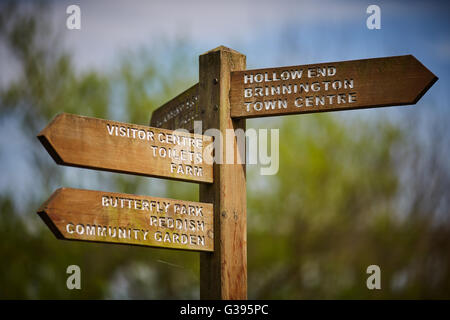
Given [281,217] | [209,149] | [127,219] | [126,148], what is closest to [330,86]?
[209,149]

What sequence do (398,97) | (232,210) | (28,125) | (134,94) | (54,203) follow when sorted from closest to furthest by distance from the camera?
(54,203), (398,97), (232,210), (28,125), (134,94)

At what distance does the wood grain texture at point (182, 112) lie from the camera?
2836 millimetres

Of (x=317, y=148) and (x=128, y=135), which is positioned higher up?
(x=317, y=148)

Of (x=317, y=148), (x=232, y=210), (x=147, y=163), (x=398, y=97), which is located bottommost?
(x=232, y=210)

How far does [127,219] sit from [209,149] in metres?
0.50

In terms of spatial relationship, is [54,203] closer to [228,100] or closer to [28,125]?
[228,100]

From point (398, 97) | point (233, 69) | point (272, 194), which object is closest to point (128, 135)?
point (233, 69)

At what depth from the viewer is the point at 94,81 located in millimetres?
8609

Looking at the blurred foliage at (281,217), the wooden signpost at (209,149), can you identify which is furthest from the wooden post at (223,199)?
the blurred foliage at (281,217)

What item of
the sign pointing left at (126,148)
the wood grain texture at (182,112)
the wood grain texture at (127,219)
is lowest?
the wood grain texture at (127,219)

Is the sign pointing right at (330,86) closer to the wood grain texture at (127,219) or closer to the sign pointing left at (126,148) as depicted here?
the sign pointing left at (126,148)

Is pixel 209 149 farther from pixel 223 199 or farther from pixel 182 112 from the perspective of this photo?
pixel 182 112

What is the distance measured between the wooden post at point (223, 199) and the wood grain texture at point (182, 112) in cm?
8
